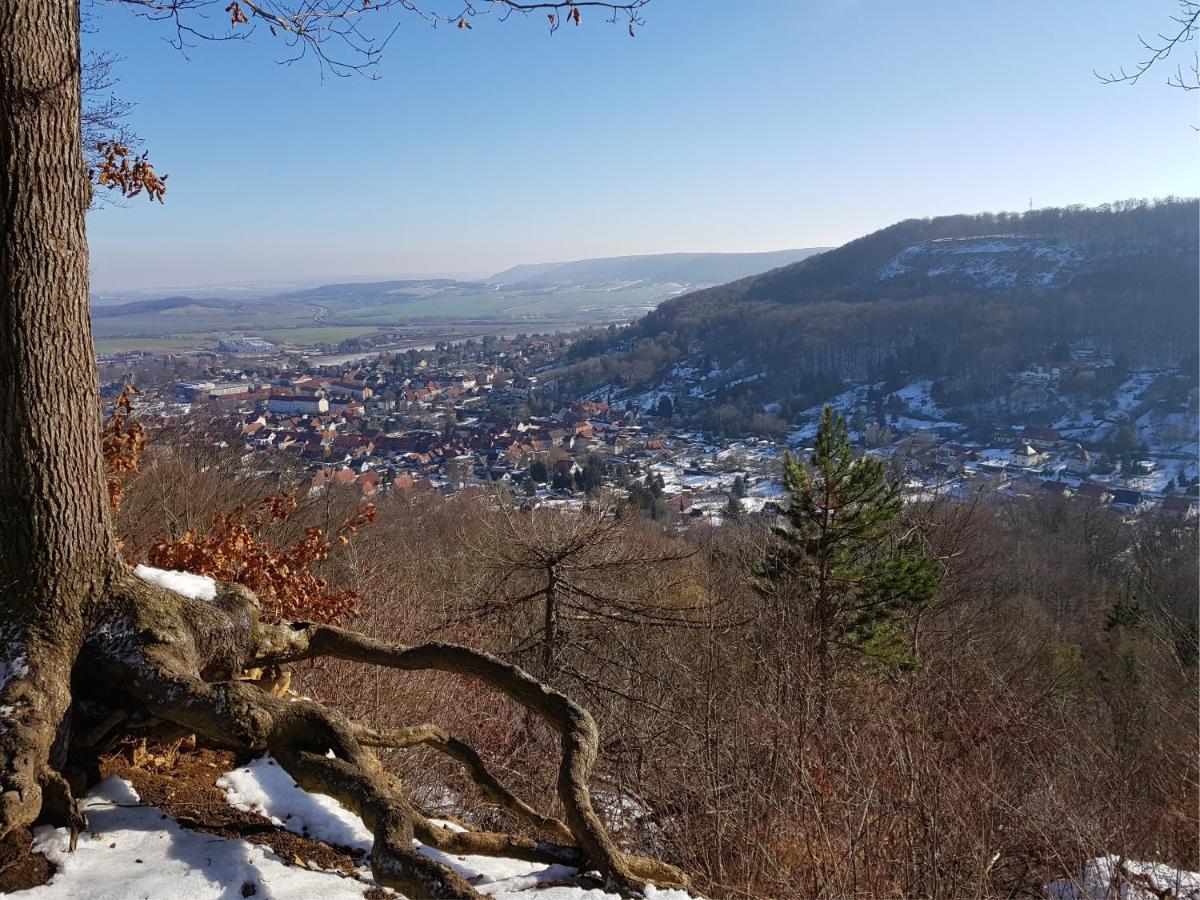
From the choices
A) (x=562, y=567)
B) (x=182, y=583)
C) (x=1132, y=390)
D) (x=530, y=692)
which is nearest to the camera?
(x=182, y=583)

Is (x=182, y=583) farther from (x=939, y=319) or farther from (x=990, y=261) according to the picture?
(x=990, y=261)

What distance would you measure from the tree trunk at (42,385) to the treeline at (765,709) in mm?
3294

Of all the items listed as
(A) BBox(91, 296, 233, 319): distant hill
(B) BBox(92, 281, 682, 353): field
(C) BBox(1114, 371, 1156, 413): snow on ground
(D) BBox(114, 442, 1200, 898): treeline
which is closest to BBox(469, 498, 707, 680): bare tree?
(D) BBox(114, 442, 1200, 898): treeline

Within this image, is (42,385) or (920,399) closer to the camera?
(42,385)

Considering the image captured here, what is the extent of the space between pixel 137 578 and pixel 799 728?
19.8 ft

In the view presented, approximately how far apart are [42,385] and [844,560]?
13.2 m

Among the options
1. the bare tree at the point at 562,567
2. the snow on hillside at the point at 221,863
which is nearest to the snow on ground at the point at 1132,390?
the bare tree at the point at 562,567

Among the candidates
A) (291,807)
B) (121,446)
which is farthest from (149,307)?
(291,807)

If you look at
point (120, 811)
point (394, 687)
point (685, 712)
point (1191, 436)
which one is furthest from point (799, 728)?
point (1191, 436)

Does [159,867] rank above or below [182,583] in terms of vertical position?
below

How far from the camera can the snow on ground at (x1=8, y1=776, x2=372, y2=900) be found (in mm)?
2482

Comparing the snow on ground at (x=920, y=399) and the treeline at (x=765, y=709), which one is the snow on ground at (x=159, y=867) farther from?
the snow on ground at (x=920, y=399)

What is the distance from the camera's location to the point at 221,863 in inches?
106

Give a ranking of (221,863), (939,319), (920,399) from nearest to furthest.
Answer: (221,863) < (920,399) < (939,319)
